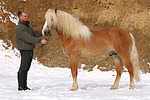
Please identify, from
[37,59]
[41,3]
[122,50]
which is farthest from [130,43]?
[41,3]

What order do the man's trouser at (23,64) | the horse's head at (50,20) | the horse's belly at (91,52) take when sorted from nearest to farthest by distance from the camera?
1. the horse's head at (50,20)
2. the man's trouser at (23,64)
3. the horse's belly at (91,52)

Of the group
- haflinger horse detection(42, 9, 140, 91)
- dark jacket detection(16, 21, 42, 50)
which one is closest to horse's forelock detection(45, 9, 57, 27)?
haflinger horse detection(42, 9, 140, 91)

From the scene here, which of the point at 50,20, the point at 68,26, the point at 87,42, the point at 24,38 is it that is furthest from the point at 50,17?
the point at 87,42

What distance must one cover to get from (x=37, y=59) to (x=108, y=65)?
188 inches

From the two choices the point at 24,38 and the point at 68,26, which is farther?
the point at 68,26

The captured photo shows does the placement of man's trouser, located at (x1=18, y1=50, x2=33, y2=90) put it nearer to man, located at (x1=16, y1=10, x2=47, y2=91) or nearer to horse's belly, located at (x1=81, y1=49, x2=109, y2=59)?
man, located at (x1=16, y1=10, x2=47, y2=91)

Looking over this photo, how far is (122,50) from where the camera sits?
6121 mm

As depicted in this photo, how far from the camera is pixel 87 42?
6094mm

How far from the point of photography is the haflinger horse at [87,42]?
5.94 m

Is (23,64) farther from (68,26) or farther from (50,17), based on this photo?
(68,26)

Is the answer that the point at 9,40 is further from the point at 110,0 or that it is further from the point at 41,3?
the point at 110,0

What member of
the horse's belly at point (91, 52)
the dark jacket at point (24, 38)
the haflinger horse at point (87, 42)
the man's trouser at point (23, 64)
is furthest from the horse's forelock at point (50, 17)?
the horse's belly at point (91, 52)

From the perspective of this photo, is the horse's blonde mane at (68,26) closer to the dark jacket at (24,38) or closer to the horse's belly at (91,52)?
the horse's belly at (91,52)

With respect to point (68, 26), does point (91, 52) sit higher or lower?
lower
